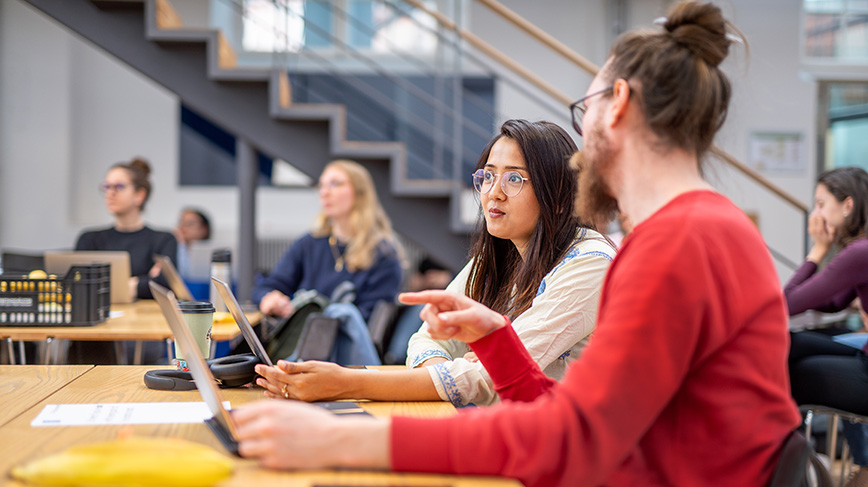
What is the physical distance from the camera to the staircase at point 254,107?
403 centimetres

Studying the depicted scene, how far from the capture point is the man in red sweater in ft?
2.63

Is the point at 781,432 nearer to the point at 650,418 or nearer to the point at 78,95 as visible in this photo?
the point at 650,418

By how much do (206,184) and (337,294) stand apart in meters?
4.28

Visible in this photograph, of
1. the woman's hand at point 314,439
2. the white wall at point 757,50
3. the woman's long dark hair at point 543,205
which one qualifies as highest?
the white wall at point 757,50

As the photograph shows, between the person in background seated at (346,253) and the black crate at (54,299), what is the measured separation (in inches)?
47.3

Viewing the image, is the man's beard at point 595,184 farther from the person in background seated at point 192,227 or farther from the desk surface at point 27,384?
the person in background seated at point 192,227

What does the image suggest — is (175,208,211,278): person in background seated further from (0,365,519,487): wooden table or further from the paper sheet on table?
the paper sheet on table

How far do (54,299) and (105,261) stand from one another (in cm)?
52

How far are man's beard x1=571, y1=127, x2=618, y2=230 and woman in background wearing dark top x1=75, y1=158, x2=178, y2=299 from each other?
294cm

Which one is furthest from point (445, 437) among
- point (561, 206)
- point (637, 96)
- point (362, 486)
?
point (561, 206)

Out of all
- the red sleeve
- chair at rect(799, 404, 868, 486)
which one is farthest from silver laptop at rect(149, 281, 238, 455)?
chair at rect(799, 404, 868, 486)

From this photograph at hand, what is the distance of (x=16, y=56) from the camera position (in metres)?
6.64

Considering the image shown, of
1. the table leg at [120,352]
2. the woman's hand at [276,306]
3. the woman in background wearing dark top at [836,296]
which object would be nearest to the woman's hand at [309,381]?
the table leg at [120,352]

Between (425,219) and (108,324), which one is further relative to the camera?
(425,219)
